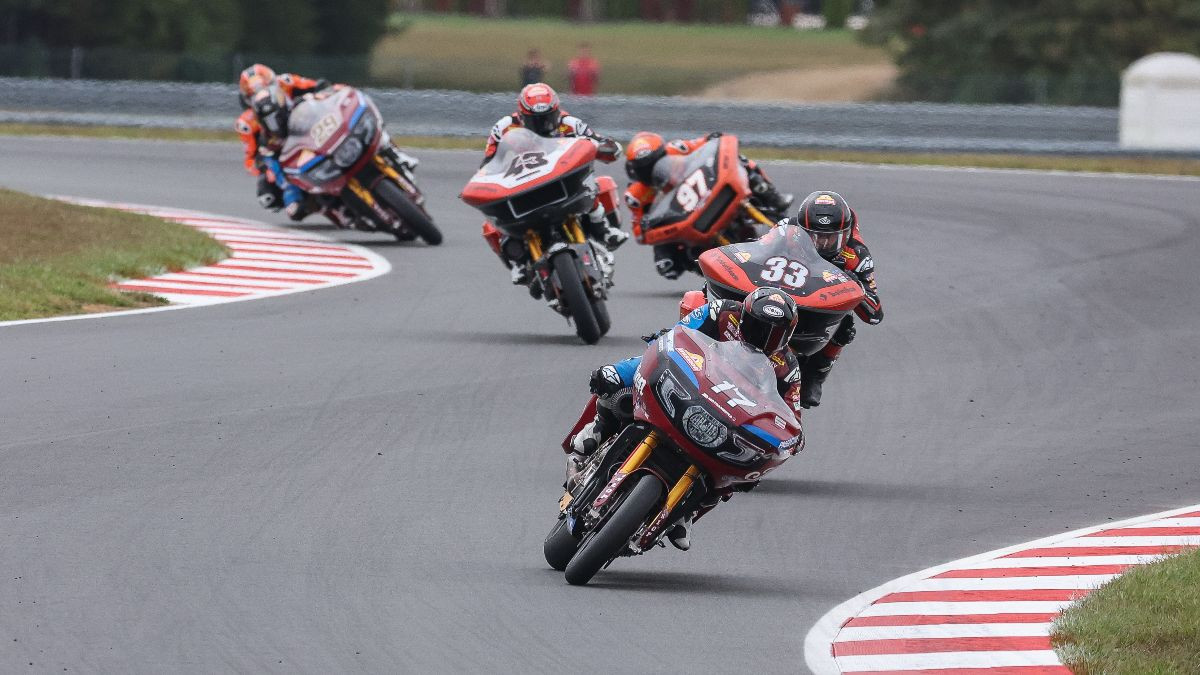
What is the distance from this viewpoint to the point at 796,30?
253ft

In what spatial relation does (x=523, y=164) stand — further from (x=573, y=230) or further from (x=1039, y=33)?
(x=1039, y=33)

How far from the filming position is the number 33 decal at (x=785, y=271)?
30.9 ft

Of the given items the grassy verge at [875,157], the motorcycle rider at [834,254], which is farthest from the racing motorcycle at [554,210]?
the grassy verge at [875,157]

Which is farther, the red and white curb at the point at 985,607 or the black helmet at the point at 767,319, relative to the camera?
the black helmet at the point at 767,319

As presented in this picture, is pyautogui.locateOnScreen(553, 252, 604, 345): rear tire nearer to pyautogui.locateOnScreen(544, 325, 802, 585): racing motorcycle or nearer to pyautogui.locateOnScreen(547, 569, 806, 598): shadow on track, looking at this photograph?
pyautogui.locateOnScreen(547, 569, 806, 598): shadow on track

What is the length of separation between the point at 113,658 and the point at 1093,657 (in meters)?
3.29

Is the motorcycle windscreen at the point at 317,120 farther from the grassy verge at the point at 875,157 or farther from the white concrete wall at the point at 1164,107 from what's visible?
the white concrete wall at the point at 1164,107

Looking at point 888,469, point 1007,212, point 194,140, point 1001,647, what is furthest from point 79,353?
point 194,140

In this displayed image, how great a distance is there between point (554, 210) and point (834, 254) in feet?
15.8

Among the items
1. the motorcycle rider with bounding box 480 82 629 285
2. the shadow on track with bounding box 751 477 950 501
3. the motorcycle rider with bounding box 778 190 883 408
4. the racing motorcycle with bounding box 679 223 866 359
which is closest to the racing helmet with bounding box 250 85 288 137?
the motorcycle rider with bounding box 480 82 629 285

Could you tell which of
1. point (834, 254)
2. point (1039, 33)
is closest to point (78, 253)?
point (834, 254)

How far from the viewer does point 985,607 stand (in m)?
8.19

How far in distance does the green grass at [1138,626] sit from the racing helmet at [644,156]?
29.9 ft

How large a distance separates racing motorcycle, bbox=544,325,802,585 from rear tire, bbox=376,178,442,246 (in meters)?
12.2
